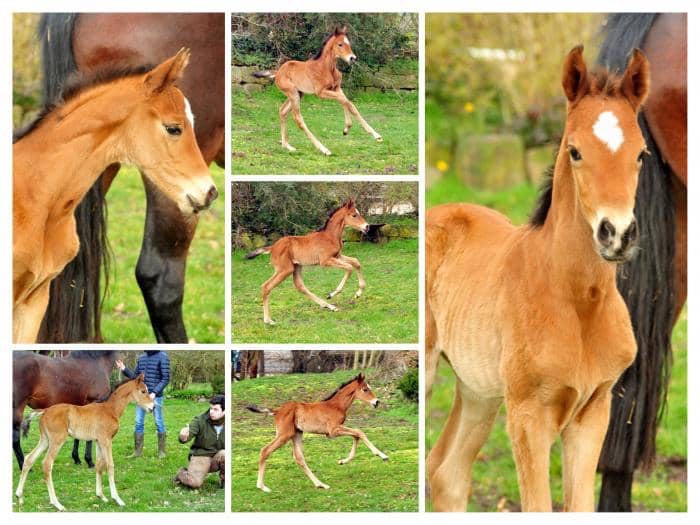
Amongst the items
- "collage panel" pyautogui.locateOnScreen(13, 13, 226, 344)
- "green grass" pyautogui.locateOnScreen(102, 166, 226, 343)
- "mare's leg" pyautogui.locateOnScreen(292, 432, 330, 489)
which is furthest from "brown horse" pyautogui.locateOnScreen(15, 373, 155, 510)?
"green grass" pyautogui.locateOnScreen(102, 166, 226, 343)

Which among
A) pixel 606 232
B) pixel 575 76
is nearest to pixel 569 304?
pixel 606 232

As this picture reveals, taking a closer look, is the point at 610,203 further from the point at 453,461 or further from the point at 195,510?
the point at 195,510

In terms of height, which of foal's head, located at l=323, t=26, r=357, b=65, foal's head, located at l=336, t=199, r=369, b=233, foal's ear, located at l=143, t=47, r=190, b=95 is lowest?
foal's head, located at l=336, t=199, r=369, b=233

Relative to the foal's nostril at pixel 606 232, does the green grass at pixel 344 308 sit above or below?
below

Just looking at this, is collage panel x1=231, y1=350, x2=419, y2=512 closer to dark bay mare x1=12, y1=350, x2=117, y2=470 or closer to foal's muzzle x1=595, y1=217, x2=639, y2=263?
dark bay mare x1=12, y1=350, x2=117, y2=470

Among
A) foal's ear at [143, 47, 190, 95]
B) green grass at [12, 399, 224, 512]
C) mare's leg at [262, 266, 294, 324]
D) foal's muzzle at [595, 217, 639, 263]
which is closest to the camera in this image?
foal's muzzle at [595, 217, 639, 263]

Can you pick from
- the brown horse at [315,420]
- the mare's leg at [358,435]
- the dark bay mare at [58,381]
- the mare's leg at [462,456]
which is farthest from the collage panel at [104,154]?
the mare's leg at [462,456]

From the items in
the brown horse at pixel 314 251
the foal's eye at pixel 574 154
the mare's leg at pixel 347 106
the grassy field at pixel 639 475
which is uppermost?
the mare's leg at pixel 347 106

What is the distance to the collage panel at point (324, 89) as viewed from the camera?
15.6 ft

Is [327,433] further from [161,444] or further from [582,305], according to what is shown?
[582,305]

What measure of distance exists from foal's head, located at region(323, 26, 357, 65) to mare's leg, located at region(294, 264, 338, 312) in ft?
3.04

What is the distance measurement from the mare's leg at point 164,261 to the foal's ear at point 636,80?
2.14 metres

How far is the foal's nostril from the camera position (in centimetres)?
393

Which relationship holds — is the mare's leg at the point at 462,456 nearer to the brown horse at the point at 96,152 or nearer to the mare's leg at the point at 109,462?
the mare's leg at the point at 109,462
